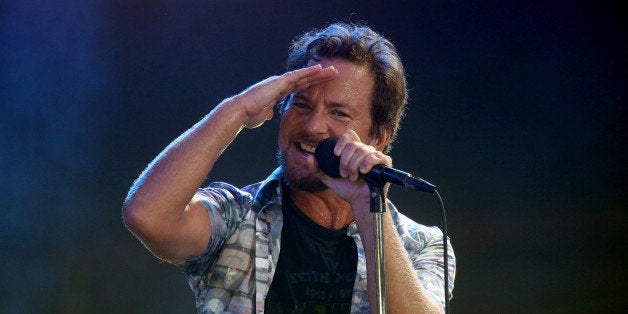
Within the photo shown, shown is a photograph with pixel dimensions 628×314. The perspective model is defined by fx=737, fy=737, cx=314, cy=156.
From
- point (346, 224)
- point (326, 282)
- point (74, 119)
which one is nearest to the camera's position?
point (326, 282)

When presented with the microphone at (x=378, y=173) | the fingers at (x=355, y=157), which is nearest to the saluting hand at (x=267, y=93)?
the microphone at (x=378, y=173)

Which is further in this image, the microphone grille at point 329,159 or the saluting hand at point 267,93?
the saluting hand at point 267,93

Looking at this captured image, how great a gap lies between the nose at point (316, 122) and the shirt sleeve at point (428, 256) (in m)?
0.50

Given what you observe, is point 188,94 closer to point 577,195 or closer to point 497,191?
point 497,191

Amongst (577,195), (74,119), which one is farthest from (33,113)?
(577,195)

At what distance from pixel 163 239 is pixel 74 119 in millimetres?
1914

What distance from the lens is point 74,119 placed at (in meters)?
3.80

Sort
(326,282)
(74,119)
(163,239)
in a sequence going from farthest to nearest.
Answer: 1. (74,119)
2. (326,282)
3. (163,239)

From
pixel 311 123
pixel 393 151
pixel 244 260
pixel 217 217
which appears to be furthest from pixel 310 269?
pixel 393 151

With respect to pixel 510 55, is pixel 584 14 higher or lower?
higher

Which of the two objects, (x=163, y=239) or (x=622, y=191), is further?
(x=622, y=191)

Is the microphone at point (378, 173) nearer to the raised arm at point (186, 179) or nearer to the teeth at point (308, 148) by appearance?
the raised arm at point (186, 179)

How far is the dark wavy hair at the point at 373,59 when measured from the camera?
274 cm

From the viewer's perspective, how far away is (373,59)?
2805 millimetres
